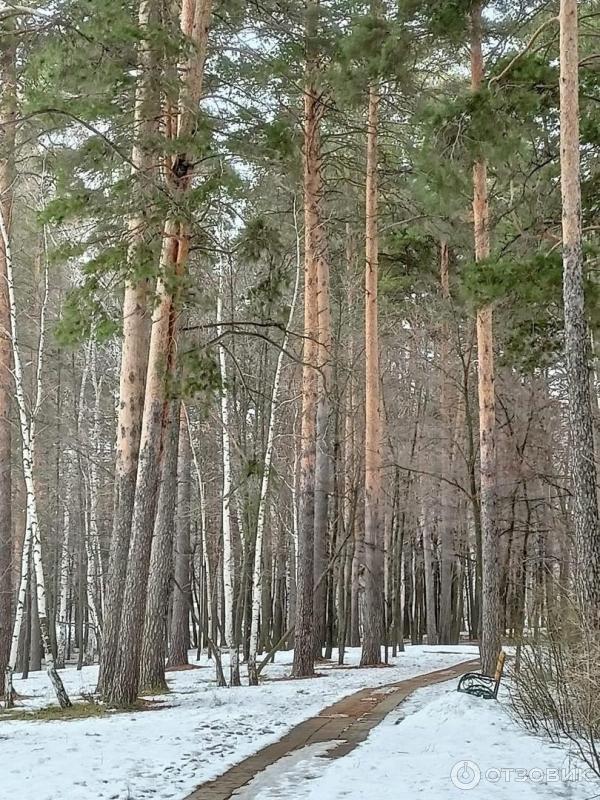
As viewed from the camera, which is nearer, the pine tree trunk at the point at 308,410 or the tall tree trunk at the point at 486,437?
the tall tree trunk at the point at 486,437

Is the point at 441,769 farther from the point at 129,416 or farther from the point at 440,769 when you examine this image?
the point at 129,416

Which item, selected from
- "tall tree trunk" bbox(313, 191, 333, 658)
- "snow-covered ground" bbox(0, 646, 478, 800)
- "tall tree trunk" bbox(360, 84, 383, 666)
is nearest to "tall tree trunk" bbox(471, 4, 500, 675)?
"snow-covered ground" bbox(0, 646, 478, 800)

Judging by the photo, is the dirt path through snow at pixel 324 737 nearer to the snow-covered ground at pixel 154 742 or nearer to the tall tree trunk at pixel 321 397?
the snow-covered ground at pixel 154 742

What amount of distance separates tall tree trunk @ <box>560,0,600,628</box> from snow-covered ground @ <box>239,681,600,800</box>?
1.29 metres

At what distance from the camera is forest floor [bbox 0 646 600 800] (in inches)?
206

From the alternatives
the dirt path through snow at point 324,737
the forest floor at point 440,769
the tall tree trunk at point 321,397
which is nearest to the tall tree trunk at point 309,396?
the tall tree trunk at point 321,397

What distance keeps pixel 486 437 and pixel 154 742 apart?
276 inches

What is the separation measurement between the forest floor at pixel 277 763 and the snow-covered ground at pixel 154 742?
1 cm

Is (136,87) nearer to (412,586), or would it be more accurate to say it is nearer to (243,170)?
(243,170)

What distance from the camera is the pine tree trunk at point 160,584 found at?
39.0 ft

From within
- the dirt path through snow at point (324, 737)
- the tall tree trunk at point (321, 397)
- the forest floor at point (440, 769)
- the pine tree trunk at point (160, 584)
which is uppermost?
the tall tree trunk at point (321, 397)

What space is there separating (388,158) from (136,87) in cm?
883

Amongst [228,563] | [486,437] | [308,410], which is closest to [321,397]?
[308,410]

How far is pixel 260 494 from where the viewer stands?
1316cm
